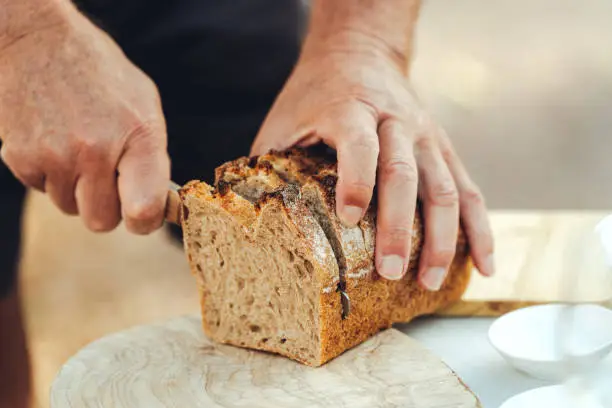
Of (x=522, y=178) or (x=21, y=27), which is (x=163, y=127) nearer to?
(x=21, y=27)

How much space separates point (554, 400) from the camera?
1.41 meters

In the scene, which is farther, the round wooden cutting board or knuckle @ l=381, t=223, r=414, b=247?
knuckle @ l=381, t=223, r=414, b=247

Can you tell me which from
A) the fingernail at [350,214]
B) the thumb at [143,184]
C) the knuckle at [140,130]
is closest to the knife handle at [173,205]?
the thumb at [143,184]

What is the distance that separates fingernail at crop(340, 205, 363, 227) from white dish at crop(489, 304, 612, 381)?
39cm

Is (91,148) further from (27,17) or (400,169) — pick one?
(400,169)

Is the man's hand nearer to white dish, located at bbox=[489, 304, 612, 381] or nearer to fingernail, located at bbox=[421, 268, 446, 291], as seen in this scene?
fingernail, located at bbox=[421, 268, 446, 291]

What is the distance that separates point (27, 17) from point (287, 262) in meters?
0.83

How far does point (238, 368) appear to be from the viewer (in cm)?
170

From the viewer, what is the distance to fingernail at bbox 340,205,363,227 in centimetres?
166

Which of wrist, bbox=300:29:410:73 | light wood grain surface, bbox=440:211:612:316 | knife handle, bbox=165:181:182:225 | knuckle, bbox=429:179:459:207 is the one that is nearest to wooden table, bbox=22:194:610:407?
light wood grain surface, bbox=440:211:612:316

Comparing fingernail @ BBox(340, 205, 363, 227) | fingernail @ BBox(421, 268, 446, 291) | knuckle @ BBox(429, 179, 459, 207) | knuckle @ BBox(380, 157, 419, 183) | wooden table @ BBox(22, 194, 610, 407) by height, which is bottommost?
wooden table @ BBox(22, 194, 610, 407)

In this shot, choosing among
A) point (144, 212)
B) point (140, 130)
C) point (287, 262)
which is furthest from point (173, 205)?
point (287, 262)

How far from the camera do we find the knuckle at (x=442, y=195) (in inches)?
72.6

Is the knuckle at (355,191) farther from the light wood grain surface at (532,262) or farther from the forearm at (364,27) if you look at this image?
the forearm at (364,27)
